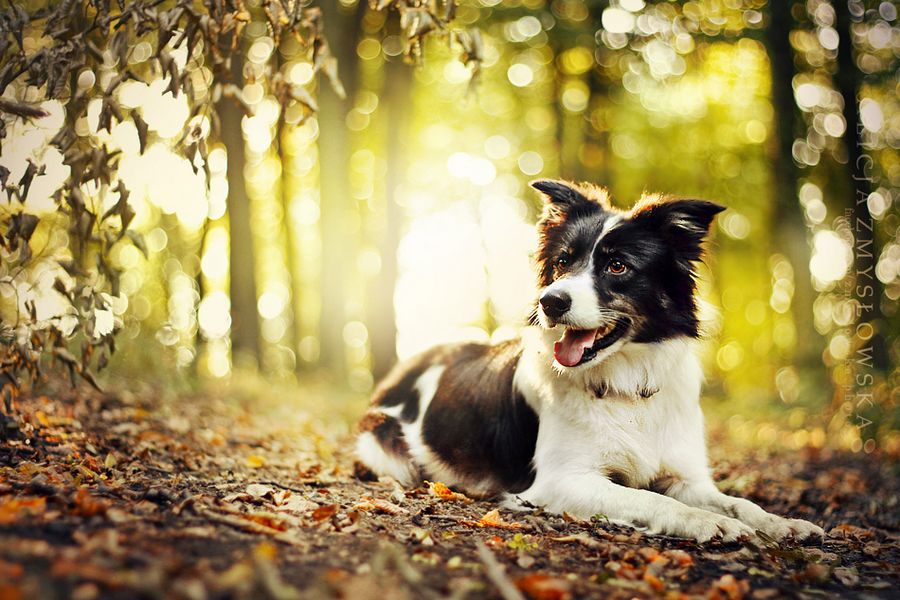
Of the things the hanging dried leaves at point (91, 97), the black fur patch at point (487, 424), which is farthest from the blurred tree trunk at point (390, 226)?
the hanging dried leaves at point (91, 97)

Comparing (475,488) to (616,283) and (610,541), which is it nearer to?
(610,541)

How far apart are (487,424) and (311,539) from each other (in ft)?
7.06

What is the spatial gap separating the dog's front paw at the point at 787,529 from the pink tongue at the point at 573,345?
1.48m

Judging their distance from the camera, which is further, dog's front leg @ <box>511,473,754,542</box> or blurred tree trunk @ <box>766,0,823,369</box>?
blurred tree trunk @ <box>766,0,823,369</box>

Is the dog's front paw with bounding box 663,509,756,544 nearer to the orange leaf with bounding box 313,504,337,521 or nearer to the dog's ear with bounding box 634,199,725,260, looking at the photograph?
the dog's ear with bounding box 634,199,725,260

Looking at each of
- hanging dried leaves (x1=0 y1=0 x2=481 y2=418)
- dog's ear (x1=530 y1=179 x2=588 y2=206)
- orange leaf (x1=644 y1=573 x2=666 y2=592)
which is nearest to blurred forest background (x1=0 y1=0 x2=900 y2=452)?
hanging dried leaves (x1=0 y1=0 x2=481 y2=418)

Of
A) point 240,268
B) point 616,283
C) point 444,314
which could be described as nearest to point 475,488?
point 616,283

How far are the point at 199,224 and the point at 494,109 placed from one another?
889 cm

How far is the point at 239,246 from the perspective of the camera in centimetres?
1481

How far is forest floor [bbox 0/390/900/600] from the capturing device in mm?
2611

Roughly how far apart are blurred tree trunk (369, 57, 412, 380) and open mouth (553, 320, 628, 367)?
8.08 meters

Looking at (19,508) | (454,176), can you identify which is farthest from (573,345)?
(454,176)

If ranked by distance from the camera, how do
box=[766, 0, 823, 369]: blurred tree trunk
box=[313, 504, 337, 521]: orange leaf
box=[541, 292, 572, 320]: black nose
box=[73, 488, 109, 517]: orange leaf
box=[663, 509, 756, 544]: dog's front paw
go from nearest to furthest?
box=[73, 488, 109, 517]: orange leaf
box=[313, 504, 337, 521]: orange leaf
box=[663, 509, 756, 544]: dog's front paw
box=[541, 292, 572, 320]: black nose
box=[766, 0, 823, 369]: blurred tree trunk

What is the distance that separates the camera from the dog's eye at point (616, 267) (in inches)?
183
